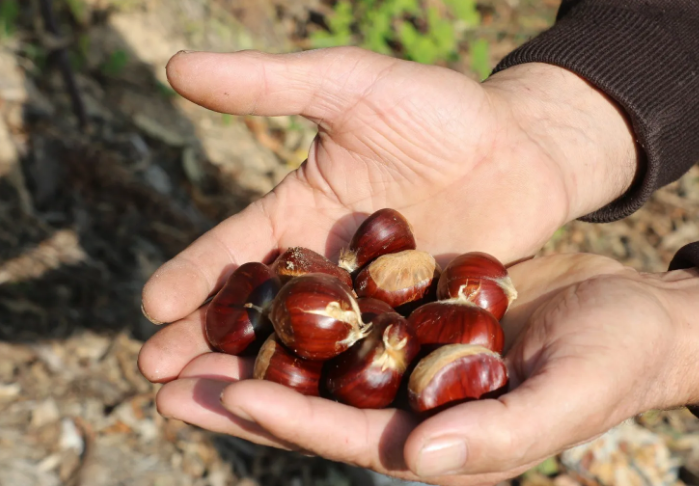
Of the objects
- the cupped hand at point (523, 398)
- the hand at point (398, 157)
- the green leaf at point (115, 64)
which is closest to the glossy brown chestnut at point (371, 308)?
the cupped hand at point (523, 398)

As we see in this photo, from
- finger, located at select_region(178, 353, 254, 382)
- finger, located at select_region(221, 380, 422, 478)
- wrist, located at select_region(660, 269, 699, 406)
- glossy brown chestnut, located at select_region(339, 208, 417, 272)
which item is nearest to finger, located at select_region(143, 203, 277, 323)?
finger, located at select_region(178, 353, 254, 382)

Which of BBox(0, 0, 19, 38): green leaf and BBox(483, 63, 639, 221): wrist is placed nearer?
BBox(483, 63, 639, 221): wrist

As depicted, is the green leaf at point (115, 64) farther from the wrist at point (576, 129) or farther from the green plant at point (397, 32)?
the wrist at point (576, 129)

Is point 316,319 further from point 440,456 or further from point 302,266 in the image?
point 440,456

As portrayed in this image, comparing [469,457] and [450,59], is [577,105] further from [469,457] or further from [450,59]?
[450,59]

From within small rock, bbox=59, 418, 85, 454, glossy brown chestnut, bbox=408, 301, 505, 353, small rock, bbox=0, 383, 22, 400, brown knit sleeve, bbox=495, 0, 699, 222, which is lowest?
small rock, bbox=59, 418, 85, 454

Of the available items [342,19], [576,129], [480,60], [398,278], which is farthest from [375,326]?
[342,19]

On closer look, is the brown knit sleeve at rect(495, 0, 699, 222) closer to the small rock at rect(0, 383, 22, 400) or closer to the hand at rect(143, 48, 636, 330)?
the hand at rect(143, 48, 636, 330)

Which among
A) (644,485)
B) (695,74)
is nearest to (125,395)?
(644,485)
